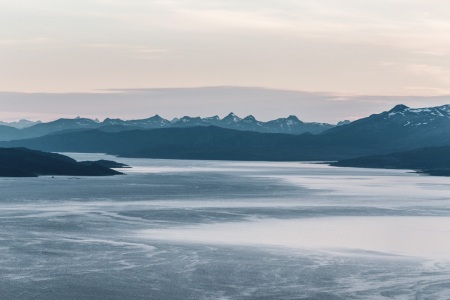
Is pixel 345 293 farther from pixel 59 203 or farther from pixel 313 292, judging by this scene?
pixel 59 203

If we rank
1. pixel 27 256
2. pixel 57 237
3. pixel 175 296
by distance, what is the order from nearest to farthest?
pixel 175 296, pixel 27 256, pixel 57 237

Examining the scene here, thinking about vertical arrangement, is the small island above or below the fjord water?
above

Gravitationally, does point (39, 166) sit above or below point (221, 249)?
above

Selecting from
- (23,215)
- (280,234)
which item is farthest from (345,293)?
(23,215)

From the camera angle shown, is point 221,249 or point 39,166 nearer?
point 221,249

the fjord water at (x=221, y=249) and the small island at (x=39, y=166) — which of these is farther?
the small island at (x=39, y=166)
